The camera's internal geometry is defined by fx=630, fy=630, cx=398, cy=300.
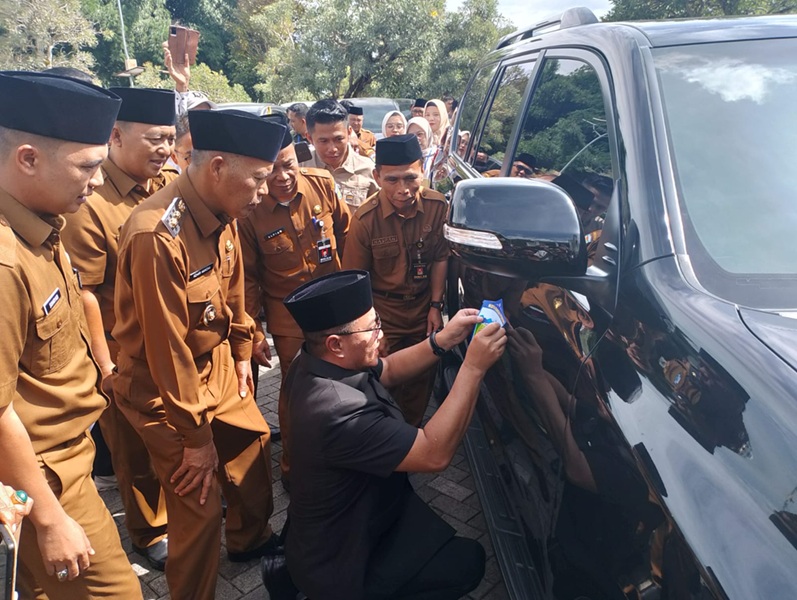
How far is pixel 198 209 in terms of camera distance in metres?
1.99

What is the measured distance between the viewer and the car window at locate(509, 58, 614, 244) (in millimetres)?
1607

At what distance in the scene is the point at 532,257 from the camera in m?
1.39

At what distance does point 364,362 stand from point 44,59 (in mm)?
25171

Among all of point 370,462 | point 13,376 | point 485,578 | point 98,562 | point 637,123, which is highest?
point 637,123

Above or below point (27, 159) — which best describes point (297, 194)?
below

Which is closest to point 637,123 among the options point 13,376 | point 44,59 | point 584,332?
point 584,332

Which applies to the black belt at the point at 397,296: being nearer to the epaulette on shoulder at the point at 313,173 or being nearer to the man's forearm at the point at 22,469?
the epaulette on shoulder at the point at 313,173

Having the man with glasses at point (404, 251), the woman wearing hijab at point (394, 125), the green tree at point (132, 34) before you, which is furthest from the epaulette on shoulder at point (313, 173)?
the green tree at point (132, 34)

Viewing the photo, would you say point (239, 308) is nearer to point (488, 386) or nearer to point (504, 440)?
point (488, 386)

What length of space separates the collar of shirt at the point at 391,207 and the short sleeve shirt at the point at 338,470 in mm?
1229

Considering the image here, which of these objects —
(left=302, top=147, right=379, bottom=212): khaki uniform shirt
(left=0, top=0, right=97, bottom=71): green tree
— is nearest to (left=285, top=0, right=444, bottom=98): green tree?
(left=0, top=0, right=97, bottom=71): green tree

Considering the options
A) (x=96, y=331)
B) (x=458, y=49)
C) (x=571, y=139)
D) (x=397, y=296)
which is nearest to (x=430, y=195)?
(x=397, y=296)

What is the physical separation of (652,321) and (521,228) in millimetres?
356

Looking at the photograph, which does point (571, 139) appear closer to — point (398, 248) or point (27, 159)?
point (398, 248)
